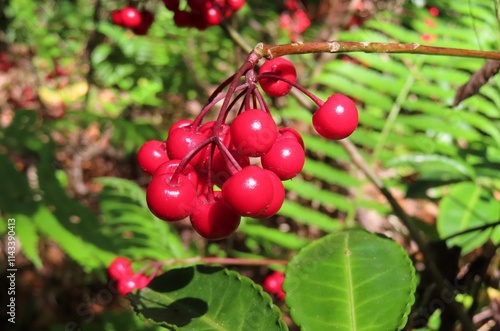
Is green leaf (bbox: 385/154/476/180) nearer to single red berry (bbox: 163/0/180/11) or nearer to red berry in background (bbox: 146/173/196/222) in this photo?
single red berry (bbox: 163/0/180/11)

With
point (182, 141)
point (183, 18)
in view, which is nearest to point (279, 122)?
point (183, 18)

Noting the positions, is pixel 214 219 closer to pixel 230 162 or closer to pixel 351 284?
pixel 230 162

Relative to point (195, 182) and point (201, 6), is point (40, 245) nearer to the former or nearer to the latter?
point (201, 6)

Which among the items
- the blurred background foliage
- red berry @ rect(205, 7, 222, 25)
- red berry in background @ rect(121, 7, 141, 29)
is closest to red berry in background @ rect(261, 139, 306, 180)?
the blurred background foliage

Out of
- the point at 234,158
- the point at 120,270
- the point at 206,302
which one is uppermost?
the point at 234,158

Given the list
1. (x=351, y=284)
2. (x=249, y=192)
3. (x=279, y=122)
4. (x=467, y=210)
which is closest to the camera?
(x=249, y=192)

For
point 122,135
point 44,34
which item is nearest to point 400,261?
point 122,135
